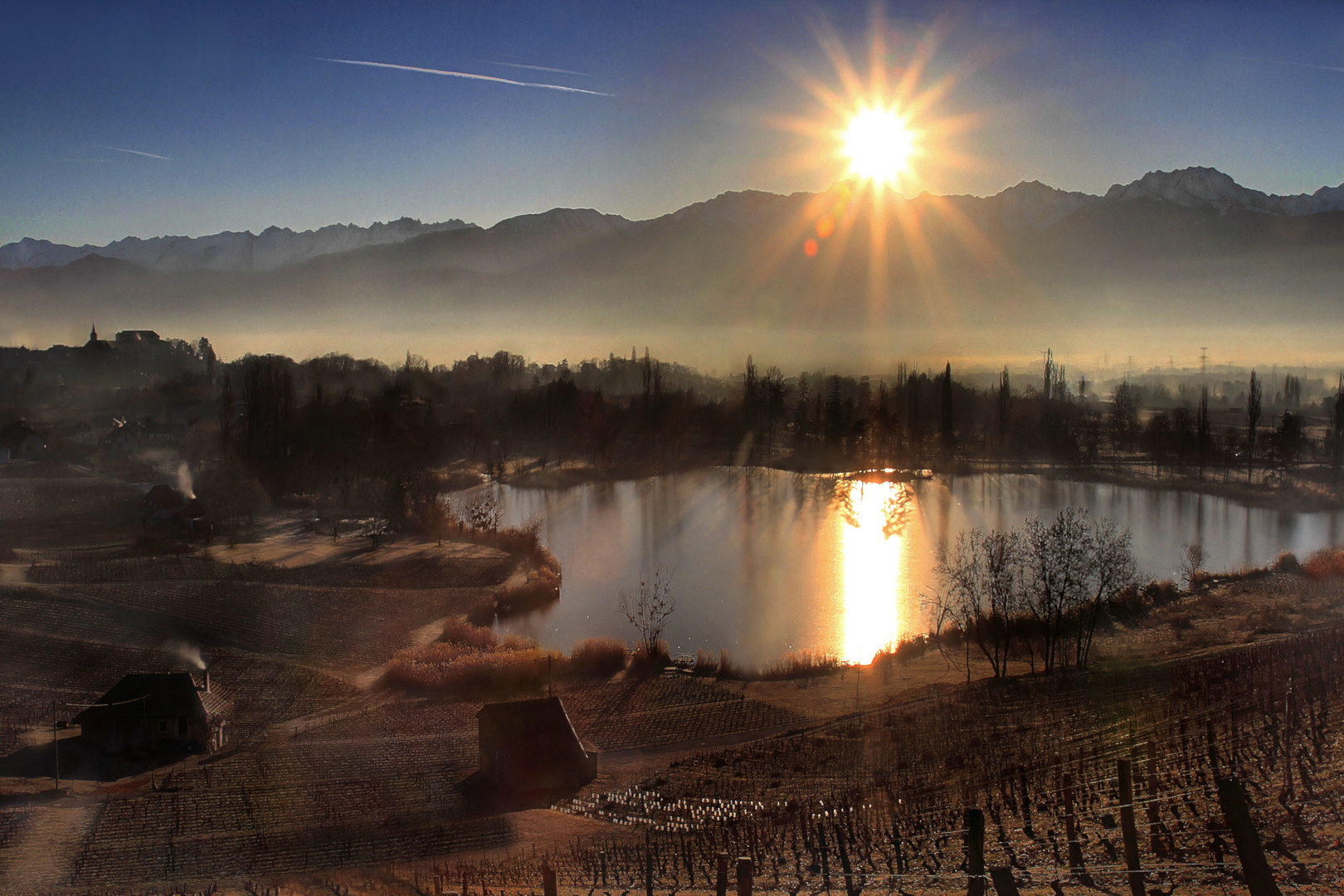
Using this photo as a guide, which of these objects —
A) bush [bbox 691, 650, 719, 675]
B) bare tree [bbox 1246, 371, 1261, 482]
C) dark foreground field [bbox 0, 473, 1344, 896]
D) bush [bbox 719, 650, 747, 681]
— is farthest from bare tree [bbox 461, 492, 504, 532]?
bare tree [bbox 1246, 371, 1261, 482]

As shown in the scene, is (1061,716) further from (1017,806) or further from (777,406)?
(777,406)

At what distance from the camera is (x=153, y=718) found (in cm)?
937

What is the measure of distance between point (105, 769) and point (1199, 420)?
3613 centimetres

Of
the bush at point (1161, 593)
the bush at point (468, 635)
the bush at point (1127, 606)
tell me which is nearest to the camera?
the bush at point (468, 635)

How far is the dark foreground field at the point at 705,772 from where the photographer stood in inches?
213

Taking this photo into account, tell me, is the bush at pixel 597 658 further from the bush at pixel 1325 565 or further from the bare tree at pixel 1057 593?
the bush at pixel 1325 565

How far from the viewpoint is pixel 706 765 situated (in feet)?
29.0

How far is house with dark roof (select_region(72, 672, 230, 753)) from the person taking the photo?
9266mm

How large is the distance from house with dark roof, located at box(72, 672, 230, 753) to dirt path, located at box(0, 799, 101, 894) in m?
1.85

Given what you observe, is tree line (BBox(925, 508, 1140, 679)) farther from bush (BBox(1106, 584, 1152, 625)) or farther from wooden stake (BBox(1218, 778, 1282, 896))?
wooden stake (BBox(1218, 778, 1282, 896))

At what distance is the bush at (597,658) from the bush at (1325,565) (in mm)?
13599

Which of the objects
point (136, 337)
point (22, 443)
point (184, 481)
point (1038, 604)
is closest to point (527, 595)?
point (1038, 604)

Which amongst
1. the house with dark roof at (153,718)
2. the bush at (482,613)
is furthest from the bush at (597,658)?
the house with dark roof at (153,718)

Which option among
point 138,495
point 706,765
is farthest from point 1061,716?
point 138,495
